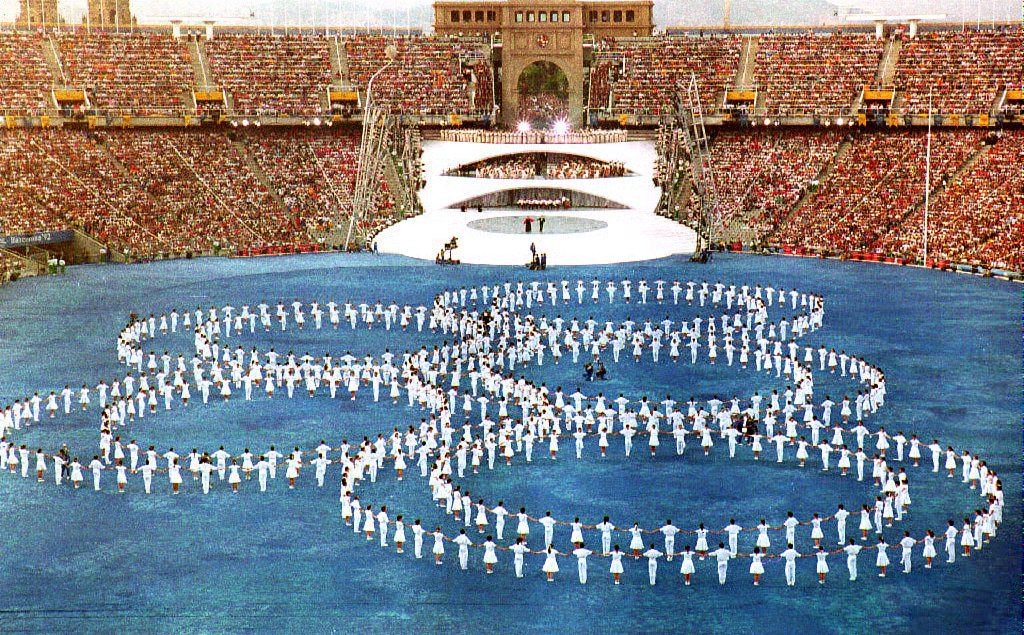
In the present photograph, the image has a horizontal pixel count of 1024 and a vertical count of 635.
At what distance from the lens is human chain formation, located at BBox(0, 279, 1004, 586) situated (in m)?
26.5

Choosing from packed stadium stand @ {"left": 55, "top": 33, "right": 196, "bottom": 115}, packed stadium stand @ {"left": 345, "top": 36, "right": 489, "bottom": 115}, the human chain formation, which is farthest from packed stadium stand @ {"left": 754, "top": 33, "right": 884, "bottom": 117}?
packed stadium stand @ {"left": 55, "top": 33, "right": 196, "bottom": 115}

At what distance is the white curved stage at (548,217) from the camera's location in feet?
232

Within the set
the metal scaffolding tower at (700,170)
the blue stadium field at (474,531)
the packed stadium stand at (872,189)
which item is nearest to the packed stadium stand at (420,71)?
the metal scaffolding tower at (700,170)

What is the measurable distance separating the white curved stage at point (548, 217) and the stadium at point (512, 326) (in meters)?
0.25

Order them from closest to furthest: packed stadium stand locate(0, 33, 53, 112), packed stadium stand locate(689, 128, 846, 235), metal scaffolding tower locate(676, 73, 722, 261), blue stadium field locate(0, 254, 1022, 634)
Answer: blue stadium field locate(0, 254, 1022, 634) → metal scaffolding tower locate(676, 73, 722, 261) → packed stadium stand locate(689, 128, 846, 235) → packed stadium stand locate(0, 33, 53, 112)

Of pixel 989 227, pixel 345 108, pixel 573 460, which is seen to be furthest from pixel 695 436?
pixel 345 108

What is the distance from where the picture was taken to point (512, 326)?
4797cm

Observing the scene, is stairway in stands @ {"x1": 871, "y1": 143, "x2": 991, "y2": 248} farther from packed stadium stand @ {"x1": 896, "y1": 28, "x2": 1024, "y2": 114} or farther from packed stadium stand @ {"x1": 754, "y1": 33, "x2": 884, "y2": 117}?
packed stadium stand @ {"x1": 754, "y1": 33, "x2": 884, "y2": 117}

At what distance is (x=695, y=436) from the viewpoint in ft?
116

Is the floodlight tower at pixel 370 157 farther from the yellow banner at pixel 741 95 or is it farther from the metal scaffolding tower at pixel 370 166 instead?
the yellow banner at pixel 741 95

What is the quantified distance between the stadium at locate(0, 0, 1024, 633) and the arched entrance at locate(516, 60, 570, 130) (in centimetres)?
29

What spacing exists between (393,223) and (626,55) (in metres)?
26.4

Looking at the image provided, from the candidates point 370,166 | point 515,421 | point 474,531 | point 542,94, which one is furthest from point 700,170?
point 474,531

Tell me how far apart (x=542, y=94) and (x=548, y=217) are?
2338 cm
